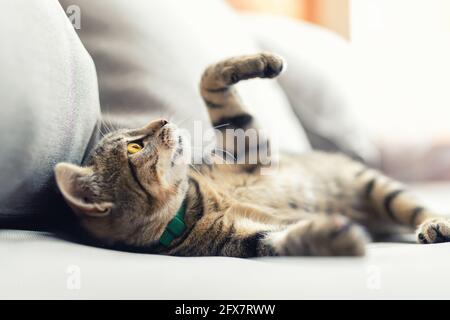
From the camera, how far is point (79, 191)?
0.88m

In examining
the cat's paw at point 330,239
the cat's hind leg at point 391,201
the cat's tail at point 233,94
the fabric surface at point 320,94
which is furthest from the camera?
the fabric surface at point 320,94

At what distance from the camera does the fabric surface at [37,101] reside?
28.2 inches

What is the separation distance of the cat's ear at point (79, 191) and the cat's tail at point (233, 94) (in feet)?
1.22

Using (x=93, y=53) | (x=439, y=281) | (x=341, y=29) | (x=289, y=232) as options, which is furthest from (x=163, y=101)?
(x=341, y=29)

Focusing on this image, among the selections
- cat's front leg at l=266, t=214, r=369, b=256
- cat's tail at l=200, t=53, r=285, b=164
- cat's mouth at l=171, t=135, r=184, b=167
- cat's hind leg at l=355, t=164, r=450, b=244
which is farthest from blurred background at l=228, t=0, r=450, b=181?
cat's front leg at l=266, t=214, r=369, b=256

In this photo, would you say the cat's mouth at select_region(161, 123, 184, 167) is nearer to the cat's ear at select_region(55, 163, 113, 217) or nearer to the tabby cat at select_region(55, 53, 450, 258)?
the tabby cat at select_region(55, 53, 450, 258)

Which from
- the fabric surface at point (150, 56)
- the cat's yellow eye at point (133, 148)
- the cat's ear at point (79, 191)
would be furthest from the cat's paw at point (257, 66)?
the cat's ear at point (79, 191)

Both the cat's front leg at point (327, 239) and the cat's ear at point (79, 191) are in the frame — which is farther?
the cat's ear at point (79, 191)

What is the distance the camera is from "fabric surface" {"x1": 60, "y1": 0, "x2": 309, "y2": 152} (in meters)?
1.09

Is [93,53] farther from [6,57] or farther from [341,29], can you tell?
[341,29]

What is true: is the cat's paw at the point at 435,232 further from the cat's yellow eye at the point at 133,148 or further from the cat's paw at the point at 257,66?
the cat's yellow eye at the point at 133,148

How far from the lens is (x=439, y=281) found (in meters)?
0.62

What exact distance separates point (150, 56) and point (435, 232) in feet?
2.37

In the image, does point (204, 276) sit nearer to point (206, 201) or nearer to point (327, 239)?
point (327, 239)
